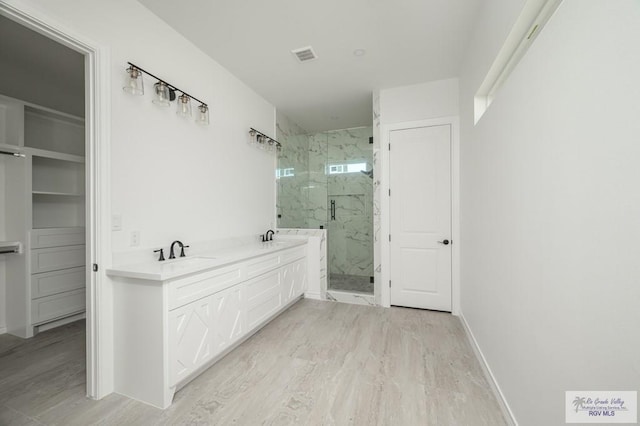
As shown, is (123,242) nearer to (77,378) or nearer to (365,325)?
(77,378)

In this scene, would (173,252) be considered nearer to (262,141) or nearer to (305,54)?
(262,141)

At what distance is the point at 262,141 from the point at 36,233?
2.72 m

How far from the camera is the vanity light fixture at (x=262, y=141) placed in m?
3.40

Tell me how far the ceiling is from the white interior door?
800 millimetres

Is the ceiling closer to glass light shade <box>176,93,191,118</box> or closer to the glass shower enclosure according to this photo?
glass light shade <box>176,93,191,118</box>

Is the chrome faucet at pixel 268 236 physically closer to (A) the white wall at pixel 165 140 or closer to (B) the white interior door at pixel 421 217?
(A) the white wall at pixel 165 140

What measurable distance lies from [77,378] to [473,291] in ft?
11.1

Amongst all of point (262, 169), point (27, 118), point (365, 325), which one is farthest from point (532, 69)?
point (27, 118)

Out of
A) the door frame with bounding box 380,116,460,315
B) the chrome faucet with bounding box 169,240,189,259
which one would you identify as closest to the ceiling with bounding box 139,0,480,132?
the door frame with bounding box 380,116,460,315

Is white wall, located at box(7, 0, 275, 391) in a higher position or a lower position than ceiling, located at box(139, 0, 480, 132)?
lower

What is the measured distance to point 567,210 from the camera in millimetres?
981

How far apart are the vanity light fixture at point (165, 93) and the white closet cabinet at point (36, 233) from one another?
1.98m

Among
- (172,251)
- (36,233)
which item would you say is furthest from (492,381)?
(36,233)

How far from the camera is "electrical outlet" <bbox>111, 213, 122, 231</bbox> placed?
5.91 ft
